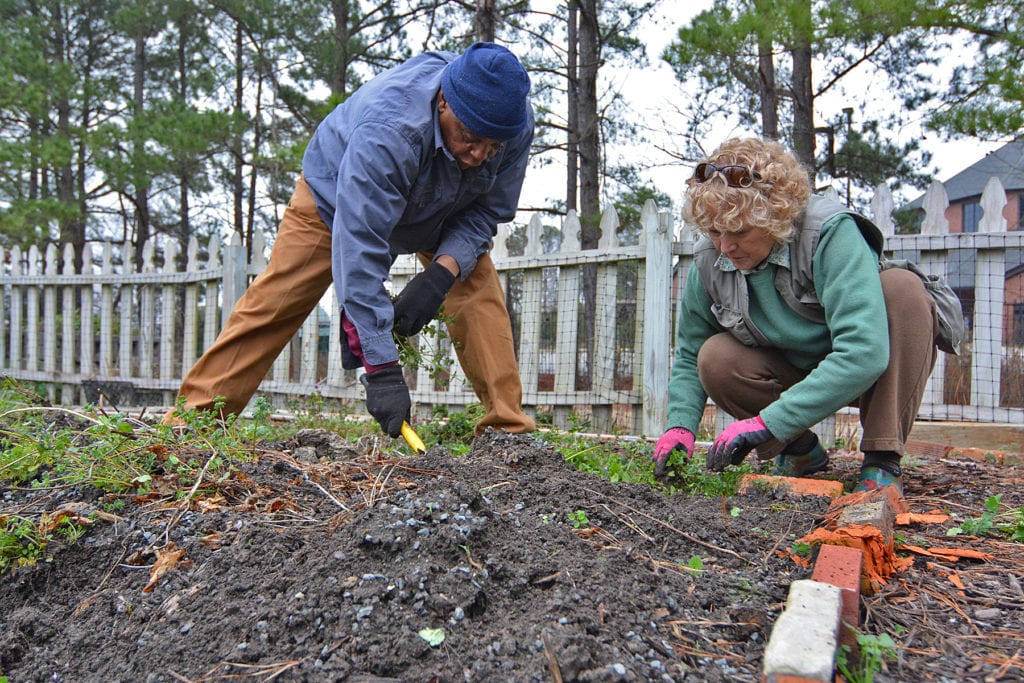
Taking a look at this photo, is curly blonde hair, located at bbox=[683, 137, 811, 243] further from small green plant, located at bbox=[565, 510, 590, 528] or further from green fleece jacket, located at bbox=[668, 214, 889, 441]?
small green plant, located at bbox=[565, 510, 590, 528]

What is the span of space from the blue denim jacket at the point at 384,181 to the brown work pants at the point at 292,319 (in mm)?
168

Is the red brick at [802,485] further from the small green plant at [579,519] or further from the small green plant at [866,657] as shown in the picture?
the small green plant at [866,657]

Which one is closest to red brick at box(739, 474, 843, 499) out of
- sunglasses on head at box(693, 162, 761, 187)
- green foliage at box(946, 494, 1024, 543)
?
green foliage at box(946, 494, 1024, 543)

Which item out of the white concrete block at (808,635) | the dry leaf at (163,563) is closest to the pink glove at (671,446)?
the white concrete block at (808,635)

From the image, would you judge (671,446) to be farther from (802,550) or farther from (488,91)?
(488,91)

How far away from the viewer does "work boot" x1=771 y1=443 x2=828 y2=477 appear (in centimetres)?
316

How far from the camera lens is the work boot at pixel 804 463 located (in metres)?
3.16

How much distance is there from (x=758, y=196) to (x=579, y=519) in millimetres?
1232

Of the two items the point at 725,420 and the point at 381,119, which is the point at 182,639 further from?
the point at 725,420

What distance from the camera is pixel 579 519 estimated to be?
6.64 ft

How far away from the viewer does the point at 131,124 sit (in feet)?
43.7

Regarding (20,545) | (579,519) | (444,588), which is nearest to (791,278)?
(579,519)

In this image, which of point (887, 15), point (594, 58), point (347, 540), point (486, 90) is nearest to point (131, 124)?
point (594, 58)

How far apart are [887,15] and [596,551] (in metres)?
7.48
